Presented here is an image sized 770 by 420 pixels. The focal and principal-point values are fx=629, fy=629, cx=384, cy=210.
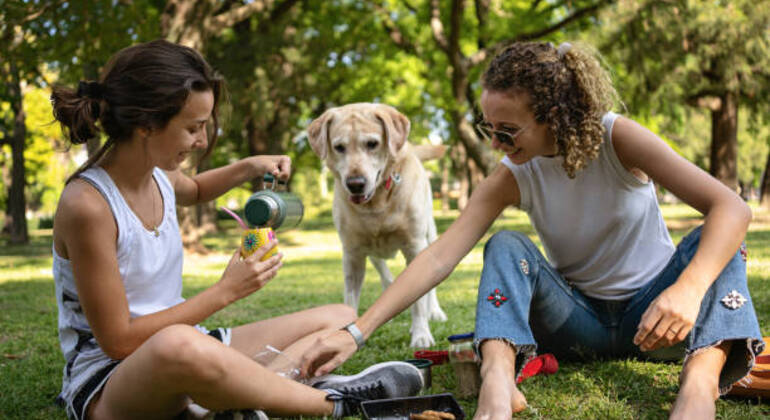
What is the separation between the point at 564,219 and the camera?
2.85 meters

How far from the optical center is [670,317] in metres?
2.14

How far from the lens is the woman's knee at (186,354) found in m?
2.05

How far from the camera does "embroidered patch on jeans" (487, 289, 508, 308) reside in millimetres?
2533

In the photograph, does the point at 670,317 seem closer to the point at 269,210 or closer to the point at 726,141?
the point at 269,210

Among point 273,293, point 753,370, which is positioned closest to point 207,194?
point 753,370

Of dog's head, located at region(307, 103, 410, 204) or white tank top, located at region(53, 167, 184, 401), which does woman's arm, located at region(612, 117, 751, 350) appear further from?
dog's head, located at region(307, 103, 410, 204)

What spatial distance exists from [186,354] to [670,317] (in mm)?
1625

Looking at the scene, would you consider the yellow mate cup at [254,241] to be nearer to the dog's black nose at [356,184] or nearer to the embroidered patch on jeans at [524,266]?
the embroidered patch on jeans at [524,266]

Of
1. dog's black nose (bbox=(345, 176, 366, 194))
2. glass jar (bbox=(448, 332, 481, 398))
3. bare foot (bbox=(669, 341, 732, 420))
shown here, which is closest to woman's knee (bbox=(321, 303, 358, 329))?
glass jar (bbox=(448, 332, 481, 398))

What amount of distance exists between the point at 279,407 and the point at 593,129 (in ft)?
5.50

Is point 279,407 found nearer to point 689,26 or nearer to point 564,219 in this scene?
point 564,219

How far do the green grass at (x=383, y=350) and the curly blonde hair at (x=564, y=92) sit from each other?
939 millimetres

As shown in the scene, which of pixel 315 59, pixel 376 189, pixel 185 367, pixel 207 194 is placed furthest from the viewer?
pixel 315 59

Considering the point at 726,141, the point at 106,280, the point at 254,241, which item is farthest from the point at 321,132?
the point at 726,141
